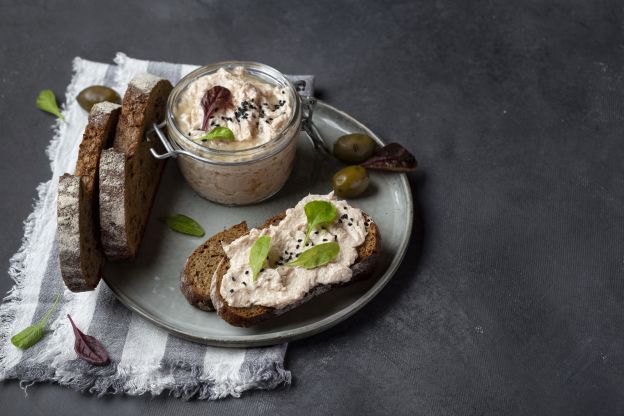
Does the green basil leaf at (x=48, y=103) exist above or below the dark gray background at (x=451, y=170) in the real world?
below

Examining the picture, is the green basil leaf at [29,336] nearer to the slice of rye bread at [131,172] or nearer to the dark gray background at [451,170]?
the dark gray background at [451,170]

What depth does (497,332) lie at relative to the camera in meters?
3.52

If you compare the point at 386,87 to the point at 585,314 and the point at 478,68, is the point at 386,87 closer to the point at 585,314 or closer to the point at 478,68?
the point at 478,68

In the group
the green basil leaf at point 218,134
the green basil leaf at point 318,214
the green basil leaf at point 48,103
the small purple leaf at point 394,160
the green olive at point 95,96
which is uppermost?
the green basil leaf at point 218,134

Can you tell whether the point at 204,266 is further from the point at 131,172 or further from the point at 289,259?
the point at 131,172

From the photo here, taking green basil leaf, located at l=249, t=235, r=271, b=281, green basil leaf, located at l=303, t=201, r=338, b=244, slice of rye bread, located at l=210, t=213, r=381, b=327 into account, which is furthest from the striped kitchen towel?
green basil leaf, located at l=303, t=201, r=338, b=244

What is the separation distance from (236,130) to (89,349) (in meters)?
1.23

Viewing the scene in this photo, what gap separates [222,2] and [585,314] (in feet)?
10.0

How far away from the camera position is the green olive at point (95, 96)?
4121mm

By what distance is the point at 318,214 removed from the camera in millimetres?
3293

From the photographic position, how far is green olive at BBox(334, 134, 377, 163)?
12.8 feet

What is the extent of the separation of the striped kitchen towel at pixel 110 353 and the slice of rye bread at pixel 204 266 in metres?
0.22

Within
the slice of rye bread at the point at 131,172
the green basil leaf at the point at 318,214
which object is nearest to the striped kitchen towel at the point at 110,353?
the slice of rye bread at the point at 131,172

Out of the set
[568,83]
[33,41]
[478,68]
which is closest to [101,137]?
[33,41]
